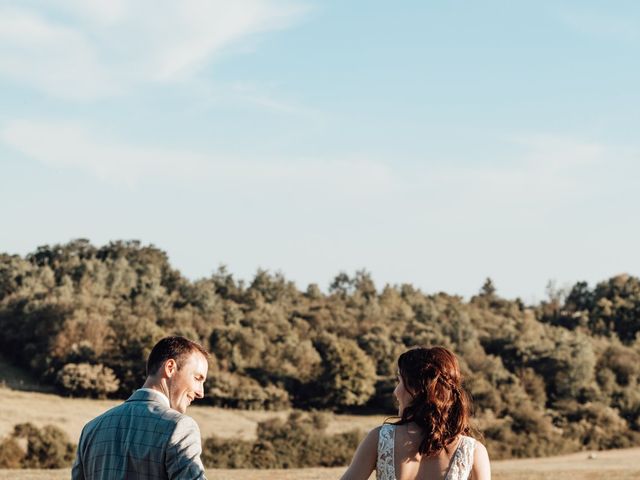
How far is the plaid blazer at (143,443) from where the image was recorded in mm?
4227

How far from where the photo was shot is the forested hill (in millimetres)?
46781

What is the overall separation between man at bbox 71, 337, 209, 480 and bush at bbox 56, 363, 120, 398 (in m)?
42.3

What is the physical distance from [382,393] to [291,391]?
478 centimetres

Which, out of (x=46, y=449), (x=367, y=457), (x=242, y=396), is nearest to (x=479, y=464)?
(x=367, y=457)

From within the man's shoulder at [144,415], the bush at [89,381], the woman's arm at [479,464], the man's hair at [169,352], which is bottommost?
the bush at [89,381]

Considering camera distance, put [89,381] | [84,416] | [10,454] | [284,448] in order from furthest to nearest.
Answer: [89,381]
[84,416]
[284,448]
[10,454]

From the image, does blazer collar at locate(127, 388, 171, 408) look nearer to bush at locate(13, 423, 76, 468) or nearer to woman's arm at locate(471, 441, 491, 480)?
woman's arm at locate(471, 441, 491, 480)

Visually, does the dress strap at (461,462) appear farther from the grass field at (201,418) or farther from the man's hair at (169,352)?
the grass field at (201,418)

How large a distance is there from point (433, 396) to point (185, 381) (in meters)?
1.17

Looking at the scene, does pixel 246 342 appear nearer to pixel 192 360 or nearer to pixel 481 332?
pixel 481 332

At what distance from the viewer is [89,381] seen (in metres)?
45.5

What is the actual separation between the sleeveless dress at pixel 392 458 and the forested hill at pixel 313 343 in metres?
37.9

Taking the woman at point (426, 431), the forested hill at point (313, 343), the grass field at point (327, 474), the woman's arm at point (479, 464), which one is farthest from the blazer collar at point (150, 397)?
the forested hill at point (313, 343)

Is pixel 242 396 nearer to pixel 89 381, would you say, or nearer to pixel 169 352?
pixel 89 381
